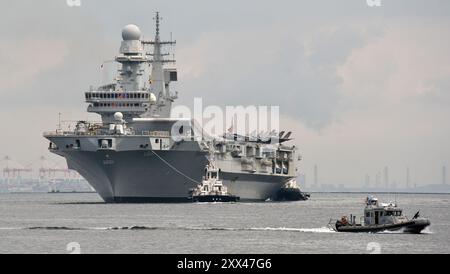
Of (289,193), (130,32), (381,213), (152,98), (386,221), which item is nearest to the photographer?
(386,221)

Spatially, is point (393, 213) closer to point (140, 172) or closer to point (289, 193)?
point (140, 172)

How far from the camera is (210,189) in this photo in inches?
5468

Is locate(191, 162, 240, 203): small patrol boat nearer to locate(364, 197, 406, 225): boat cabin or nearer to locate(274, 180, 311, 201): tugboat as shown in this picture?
locate(274, 180, 311, 201): tugboat

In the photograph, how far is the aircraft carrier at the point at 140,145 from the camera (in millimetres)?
131625

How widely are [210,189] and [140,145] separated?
492 inches

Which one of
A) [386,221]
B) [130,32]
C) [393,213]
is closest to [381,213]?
[386,221]

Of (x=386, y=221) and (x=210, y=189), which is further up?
(x=210, y=189)

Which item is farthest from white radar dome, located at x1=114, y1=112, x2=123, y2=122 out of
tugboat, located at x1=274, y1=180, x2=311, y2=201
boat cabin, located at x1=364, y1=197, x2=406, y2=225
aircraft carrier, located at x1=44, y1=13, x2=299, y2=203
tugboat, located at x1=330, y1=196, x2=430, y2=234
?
boat cabin, located at x1=364, y1=197, x2=406, y2=225

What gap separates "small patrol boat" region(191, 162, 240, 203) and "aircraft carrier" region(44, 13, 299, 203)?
0.88 metres

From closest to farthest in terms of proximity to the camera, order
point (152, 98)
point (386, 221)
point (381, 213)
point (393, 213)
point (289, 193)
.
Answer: point (386, 221) → point (381, 213) → point (393, 213) → point (152, 98) → point (289, 193)

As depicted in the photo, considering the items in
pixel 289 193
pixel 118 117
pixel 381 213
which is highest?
pixel 118 117

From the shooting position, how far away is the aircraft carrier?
13162 centimetres

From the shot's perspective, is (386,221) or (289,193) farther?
(289,193)

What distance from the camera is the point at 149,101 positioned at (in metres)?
145
